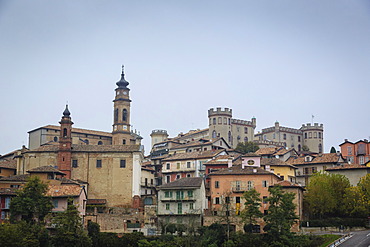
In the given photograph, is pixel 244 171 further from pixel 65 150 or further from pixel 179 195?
pixel 65 150

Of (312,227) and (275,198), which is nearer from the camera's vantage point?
(275,198)

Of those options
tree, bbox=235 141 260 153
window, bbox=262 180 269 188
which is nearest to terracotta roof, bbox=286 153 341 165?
window, bbox=262 180 269 188

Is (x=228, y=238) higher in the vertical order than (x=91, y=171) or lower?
lower

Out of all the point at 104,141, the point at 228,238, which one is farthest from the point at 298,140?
the point at 228,238

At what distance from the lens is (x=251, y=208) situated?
60.7m

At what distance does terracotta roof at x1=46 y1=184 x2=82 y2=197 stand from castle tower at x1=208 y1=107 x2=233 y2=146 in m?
56.4

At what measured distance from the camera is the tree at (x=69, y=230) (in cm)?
5734

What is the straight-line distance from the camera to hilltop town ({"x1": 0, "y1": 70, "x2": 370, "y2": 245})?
2635 inches

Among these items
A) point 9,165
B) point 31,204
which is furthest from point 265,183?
point 9,165

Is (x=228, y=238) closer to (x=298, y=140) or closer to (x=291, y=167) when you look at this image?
(x=291, y=167)

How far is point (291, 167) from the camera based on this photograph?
7719cm

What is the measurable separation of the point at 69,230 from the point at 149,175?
2941 centimetres

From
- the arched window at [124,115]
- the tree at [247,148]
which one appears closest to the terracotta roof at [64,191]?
the arched window at [124,115]

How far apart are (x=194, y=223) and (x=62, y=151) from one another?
82.2ft
